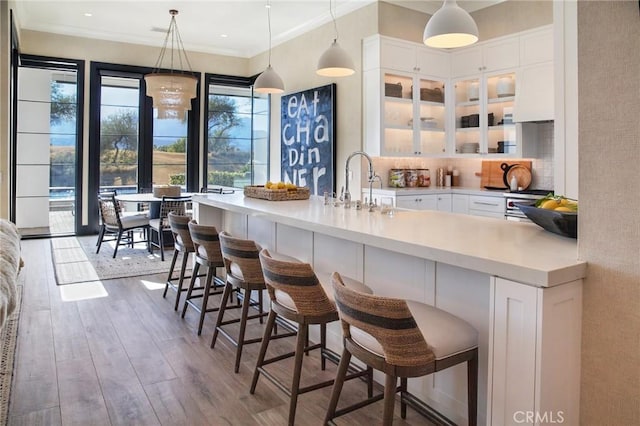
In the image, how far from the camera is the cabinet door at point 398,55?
571cm

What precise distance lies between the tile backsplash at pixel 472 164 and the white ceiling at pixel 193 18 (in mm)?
1792

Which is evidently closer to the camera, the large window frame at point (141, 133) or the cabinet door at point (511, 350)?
the cabinet door at point (511, 350)

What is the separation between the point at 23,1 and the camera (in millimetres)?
6203

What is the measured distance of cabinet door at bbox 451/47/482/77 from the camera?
5.98 meters

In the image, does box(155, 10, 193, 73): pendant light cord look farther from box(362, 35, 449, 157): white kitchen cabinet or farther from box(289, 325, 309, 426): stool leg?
box(289, 325, 309, 426): stool leg

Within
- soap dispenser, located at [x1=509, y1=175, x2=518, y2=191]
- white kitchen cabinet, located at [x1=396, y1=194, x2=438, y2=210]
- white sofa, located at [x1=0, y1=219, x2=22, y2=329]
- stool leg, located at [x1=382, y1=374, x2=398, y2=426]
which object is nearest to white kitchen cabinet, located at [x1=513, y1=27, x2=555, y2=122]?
soap dispenser, located at [x1=509, y1=175, x2=518, y2=191]

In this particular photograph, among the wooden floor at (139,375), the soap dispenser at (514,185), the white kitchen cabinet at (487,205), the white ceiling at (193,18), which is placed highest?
the white ceiling at (193,18)

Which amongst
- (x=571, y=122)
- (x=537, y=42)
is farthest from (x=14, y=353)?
(x=537, y=42)

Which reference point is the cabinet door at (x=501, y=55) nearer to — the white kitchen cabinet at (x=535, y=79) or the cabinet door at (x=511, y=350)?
the white kitchen cabinet at (x=535, y=79)

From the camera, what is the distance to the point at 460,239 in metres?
2.14

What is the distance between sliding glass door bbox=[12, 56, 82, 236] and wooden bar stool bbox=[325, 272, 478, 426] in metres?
7.06

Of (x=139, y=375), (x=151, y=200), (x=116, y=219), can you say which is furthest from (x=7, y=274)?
(x=116, y=219)

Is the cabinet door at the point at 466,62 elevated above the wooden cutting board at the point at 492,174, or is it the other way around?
the cabinet door at the point at 466,62

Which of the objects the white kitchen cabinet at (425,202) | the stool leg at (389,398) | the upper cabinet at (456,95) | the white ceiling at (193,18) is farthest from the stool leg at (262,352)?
the white ceiling at (193,18)
